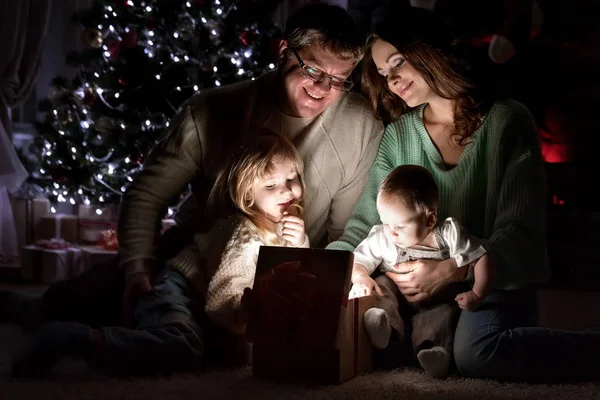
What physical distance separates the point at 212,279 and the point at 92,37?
2.16m

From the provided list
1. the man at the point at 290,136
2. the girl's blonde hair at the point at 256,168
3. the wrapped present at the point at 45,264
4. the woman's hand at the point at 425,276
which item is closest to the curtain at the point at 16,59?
the wrapped present at the point at 45,264

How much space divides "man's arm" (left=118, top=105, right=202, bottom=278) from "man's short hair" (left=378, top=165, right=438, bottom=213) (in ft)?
1.95

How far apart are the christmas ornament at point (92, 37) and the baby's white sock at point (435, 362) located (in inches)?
98.3

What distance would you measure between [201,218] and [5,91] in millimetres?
2324

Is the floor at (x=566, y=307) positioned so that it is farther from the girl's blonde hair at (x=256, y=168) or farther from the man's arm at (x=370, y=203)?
the girl's blonde hair at (x=256, y=168)

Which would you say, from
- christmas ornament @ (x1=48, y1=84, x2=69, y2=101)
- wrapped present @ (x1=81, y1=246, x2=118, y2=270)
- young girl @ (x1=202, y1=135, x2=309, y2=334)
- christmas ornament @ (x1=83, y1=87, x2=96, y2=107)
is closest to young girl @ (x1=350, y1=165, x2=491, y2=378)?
young girl @ (x1=202, y1=135, x2=309, y2=334)

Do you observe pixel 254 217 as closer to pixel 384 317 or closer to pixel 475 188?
pixel 384 317

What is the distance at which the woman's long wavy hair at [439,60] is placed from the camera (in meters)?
2.01

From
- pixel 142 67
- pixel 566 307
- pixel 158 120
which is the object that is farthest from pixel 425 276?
pixel 142 67

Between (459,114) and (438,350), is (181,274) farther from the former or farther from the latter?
(459,114)

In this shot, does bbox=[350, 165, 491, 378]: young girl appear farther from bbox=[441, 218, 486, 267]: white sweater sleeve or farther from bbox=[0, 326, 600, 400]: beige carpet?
bbox=[0, 326, 600, 400]: beige carpet

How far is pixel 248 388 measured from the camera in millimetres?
1736

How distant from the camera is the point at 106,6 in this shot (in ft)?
12.4

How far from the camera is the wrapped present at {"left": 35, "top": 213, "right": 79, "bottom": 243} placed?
434 cm
